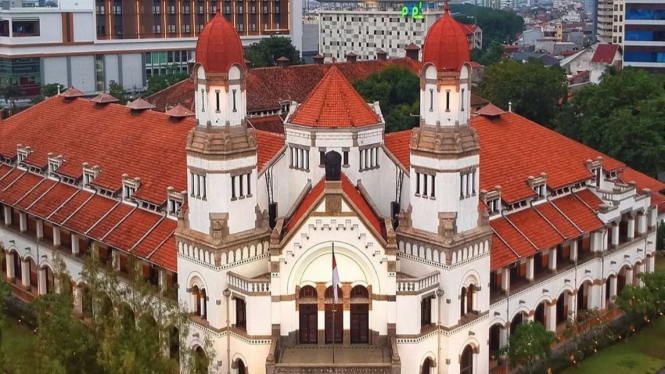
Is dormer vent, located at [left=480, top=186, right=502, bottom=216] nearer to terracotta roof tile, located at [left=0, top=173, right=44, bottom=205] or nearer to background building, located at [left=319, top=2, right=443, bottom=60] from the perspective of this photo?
terracotta roof tile, located at [left=0, top=173, right=44, bottom=205]

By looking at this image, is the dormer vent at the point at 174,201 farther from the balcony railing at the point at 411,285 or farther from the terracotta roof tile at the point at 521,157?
the terracotta roof tile at the point at 521,157

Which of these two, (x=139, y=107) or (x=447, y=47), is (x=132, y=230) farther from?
(x=447, y=47)

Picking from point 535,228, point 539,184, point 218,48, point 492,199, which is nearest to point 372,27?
point 539,184

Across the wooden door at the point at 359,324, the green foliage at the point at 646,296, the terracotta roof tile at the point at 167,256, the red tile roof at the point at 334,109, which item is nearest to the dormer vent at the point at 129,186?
the terracotta roof tile at the point at 167,256

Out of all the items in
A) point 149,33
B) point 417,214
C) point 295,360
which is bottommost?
point 295,360

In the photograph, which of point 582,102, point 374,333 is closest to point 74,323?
point 374,333

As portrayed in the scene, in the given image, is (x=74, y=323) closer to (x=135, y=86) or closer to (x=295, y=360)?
(x=295, y=360)
